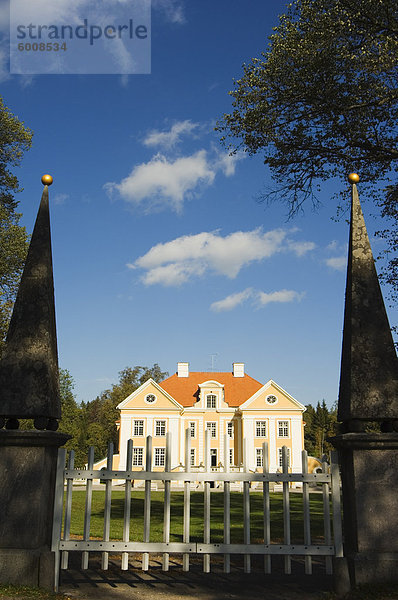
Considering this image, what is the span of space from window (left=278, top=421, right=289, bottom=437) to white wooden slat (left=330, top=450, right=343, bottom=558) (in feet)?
130

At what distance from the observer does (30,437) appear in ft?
17.3

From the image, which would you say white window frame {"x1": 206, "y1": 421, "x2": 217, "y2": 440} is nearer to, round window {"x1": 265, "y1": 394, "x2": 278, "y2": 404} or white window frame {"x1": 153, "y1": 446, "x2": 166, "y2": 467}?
white window frame {"x1": 153, "y1": 446, "x2": 166, "y2": 467}

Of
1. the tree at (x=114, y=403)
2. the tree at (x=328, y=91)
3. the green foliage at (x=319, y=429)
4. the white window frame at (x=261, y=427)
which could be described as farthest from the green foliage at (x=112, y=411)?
the tree at (x=328, y=91)

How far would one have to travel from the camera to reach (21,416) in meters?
5.40

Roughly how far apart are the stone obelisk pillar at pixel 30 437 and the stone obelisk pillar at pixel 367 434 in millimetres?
3208

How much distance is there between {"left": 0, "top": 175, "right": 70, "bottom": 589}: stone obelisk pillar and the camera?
16.6 feet

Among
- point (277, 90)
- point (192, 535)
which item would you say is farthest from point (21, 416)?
point (277, 90)

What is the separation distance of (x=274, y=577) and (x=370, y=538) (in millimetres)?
1460

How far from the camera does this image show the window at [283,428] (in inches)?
1716

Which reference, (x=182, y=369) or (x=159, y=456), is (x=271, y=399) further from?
(x=159, y=456)

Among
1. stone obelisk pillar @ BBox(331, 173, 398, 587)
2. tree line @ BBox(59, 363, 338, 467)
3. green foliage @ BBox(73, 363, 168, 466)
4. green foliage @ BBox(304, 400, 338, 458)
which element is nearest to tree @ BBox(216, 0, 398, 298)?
stone obelisk pillar @ BBox(331, 173, 398, 587)

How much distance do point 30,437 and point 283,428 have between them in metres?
40.8

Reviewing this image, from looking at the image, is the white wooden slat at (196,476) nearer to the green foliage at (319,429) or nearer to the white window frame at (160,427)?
the white window frame at (160,427)

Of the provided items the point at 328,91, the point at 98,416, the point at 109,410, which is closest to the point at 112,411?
the point at 109,410
